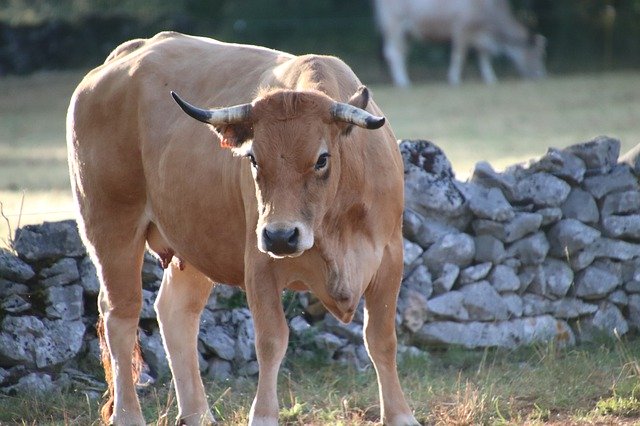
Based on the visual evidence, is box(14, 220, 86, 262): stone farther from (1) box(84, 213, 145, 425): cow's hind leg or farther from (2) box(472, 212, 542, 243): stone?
(2) box(472, 212, 542, 243): stone

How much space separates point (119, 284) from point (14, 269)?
97 cm

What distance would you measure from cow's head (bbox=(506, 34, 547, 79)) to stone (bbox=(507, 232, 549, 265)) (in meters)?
19.8

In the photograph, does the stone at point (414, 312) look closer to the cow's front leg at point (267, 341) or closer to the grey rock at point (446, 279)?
the grey rock at point (446, 279)

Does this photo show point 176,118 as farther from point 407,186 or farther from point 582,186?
point 582,186

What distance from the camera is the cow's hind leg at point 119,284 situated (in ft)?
21.5

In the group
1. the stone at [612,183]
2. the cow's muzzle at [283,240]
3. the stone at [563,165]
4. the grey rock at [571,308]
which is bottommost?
the grey rock at [571,308]

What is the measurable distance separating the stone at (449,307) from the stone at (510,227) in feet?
1.58

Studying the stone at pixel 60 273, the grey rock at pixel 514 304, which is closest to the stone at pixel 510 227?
the grey rock at pixel 514 304

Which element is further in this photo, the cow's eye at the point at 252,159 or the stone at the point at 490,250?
the stone at the point at 490,250

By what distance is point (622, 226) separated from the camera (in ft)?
25.9

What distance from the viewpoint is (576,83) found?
79.0 feet

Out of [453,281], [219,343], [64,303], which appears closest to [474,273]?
[453,281]

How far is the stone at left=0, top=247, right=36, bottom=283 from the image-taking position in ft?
23.6

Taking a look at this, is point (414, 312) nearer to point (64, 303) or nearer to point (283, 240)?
point (64, 303)
